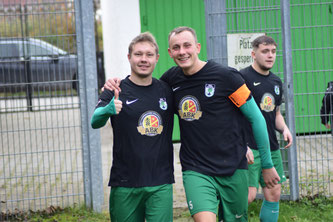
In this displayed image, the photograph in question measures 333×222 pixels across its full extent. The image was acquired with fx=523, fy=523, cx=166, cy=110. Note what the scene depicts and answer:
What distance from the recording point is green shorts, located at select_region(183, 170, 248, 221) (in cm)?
392

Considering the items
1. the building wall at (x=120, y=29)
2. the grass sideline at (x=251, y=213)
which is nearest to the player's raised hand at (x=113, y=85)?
the grass sideline at (x=251, y=213)

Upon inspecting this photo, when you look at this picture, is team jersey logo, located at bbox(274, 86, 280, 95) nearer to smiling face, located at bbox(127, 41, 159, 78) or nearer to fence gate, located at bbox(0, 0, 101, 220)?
smiling face, located at bbox(127, 41, 159, 78)

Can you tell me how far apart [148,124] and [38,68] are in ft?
8.77

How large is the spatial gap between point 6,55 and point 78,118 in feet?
3.76

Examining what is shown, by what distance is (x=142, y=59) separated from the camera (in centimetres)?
404

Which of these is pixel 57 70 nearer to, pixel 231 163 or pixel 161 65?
pixel 231 163

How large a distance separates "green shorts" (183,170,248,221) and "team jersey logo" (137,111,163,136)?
42 cm

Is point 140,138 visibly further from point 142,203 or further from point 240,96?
point 240,96

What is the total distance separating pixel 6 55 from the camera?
6211 mm

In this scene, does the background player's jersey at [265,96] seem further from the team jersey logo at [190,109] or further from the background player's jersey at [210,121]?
the team jersey logo at [190,109]

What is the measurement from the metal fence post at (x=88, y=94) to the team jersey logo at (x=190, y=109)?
230 cm

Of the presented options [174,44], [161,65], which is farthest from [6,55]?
[161,65]

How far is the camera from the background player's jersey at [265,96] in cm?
529

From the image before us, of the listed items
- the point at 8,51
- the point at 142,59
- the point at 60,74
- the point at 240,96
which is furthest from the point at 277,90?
the point at 8,51
